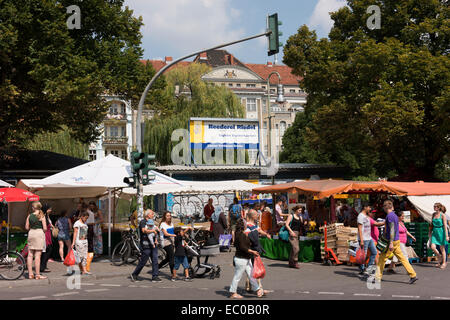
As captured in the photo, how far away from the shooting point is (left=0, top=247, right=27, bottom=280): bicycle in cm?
1287

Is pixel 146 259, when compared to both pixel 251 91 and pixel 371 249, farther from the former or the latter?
pixel 251 91

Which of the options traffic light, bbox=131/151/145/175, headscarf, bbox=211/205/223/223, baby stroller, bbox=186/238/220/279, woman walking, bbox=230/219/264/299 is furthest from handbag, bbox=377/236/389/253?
headscarf, bbox=211/205/223/223

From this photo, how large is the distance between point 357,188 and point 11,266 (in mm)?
9674

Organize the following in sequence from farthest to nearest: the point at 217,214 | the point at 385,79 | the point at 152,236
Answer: the point at 385,79 < the point at 217,214 < the point at 152,236

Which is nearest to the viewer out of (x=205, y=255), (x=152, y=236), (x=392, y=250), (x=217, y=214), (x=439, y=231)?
(x=392, y=250)

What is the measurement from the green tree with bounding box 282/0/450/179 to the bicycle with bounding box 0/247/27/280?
1883 centimetres

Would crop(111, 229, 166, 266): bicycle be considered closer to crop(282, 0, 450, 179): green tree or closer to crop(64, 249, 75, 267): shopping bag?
crop(64, 249, 75, 267): shopping bag

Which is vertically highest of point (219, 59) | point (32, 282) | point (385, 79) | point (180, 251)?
point (219, 59)

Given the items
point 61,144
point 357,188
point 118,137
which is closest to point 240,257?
point 357,188

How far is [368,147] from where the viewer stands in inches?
1303

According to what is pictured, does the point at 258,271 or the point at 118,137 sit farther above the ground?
the point at 118,137

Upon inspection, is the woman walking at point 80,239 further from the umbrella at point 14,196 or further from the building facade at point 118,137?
the building facade at point 118,137

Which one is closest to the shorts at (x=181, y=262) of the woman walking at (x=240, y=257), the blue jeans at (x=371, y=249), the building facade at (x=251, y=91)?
the woman walking at (x=240, y=257)

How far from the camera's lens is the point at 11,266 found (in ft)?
42.3
